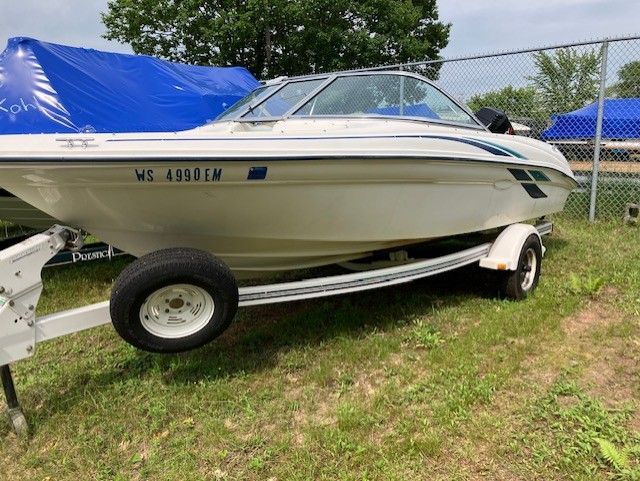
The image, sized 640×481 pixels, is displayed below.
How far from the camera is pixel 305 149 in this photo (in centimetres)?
295

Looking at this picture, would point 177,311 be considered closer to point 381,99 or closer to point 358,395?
point 358,395

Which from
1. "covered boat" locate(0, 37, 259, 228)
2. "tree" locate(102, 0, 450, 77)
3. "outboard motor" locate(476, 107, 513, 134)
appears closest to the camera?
"outboard motor" locate(476, 107, 513, 134)

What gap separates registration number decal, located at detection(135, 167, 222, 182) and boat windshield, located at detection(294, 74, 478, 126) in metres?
1.09

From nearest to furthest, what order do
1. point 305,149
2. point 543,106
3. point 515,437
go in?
point 515,437 → point 305,149 → point 543,106

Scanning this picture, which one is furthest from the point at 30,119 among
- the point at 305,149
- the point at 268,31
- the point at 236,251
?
the point at 268,31

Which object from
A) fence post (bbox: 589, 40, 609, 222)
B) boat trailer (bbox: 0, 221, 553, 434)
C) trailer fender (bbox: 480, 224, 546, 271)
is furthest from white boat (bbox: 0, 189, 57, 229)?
fence post (bbox: 589, 40, 609, 222)

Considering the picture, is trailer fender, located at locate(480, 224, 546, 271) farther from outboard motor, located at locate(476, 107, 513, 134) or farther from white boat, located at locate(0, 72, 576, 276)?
outboard motor, located at locate(476, 107, 513, 134)

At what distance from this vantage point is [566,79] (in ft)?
24.8

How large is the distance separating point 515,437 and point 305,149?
1799 millimetres

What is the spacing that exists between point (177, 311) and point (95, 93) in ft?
14.2

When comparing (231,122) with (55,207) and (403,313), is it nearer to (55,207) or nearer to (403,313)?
(55,207)

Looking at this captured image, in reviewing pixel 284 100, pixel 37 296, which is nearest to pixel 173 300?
pixel 37 296

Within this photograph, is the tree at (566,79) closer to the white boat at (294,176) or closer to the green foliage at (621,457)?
the white boat at (294,176)

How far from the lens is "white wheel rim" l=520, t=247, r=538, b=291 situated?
4.34 metres
